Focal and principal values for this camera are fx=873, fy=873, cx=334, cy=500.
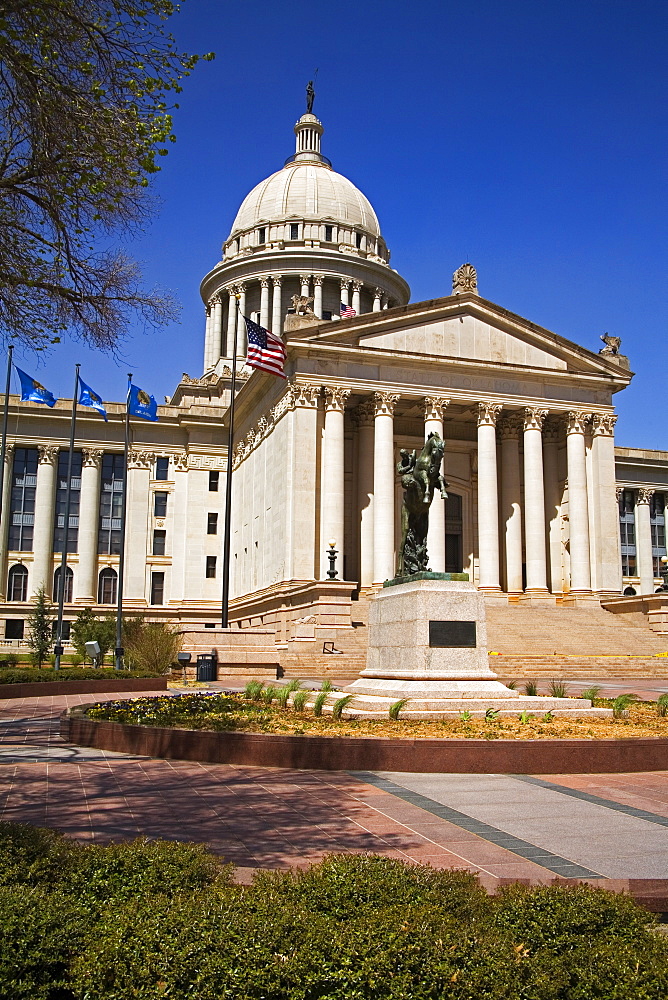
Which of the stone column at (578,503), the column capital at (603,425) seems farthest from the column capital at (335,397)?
the column capital at (603,425)

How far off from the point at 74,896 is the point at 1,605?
63600mm

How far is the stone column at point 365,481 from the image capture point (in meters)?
51.5

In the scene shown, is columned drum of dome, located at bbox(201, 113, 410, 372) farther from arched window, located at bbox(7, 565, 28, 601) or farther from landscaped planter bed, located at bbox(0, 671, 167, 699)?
landscaped planter bed, located at bbox(0, 671, 167, 699)

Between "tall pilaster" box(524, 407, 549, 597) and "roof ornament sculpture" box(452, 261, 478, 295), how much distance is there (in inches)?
328

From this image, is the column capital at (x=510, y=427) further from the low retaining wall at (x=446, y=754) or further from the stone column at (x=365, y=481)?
the low retaining wall at (x=446, y=754)

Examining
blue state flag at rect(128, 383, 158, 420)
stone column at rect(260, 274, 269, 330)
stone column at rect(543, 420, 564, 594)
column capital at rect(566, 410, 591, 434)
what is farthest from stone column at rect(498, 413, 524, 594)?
stone column at rect(260, 274, 269, 330)

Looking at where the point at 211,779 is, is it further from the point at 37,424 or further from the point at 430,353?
the point at 37,424

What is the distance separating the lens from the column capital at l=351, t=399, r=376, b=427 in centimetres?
5303

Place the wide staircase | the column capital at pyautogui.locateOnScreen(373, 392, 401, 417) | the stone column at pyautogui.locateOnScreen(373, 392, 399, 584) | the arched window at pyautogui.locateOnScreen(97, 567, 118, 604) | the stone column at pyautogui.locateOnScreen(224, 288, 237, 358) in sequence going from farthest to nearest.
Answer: the stone column at pyautogui.locateOnScreen(224, 288, 237, 358) → the arched window at pyautogui.locateOnScreen(97, 567, 118, 604) → the column capital at pyautogui.locateOnScreen(373, 392, 401, 417) → the stone column at pyautogui.locateOnScreen(373, 392, 399, 584) → the wide staircase

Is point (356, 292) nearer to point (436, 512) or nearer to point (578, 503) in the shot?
point (578, 503)

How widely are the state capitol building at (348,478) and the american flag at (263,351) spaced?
2.14 meters

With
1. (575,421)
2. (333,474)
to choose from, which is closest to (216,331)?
(333,474)

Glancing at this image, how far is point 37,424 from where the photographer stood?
→ 67312 millimetres

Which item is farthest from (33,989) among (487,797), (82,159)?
(82,159)
